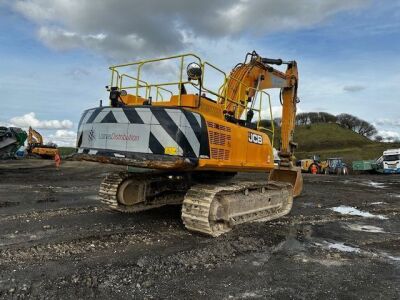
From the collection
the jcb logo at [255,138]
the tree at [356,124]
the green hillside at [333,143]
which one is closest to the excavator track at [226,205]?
the jcb logo at [255,138]

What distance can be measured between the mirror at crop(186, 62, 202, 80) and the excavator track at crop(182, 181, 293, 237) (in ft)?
6.16

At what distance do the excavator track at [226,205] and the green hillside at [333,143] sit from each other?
4920 centimetres

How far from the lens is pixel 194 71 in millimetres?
6660

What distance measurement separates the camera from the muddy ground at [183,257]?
460 cm

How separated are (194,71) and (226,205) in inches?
93.7

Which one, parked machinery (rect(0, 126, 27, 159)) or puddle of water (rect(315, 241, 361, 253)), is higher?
parked machinery (rect(0, 126, 27, 159))

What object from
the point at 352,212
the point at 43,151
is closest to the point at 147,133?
the point at 352,212

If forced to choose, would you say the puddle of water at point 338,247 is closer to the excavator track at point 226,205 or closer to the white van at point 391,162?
the excavator track at point 226,205

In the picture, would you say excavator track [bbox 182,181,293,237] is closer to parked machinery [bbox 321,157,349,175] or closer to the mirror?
the mirror

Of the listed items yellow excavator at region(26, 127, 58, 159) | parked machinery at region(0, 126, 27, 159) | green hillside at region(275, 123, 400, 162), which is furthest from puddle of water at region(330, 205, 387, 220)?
green hillside at region(275, 123, 400, 162)

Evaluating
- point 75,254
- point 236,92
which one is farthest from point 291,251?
point 236,92

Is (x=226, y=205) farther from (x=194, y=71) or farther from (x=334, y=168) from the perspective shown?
(x=334, y=168)

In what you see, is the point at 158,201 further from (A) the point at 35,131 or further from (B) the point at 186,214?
(A) the point at 35,131

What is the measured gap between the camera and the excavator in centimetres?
649
